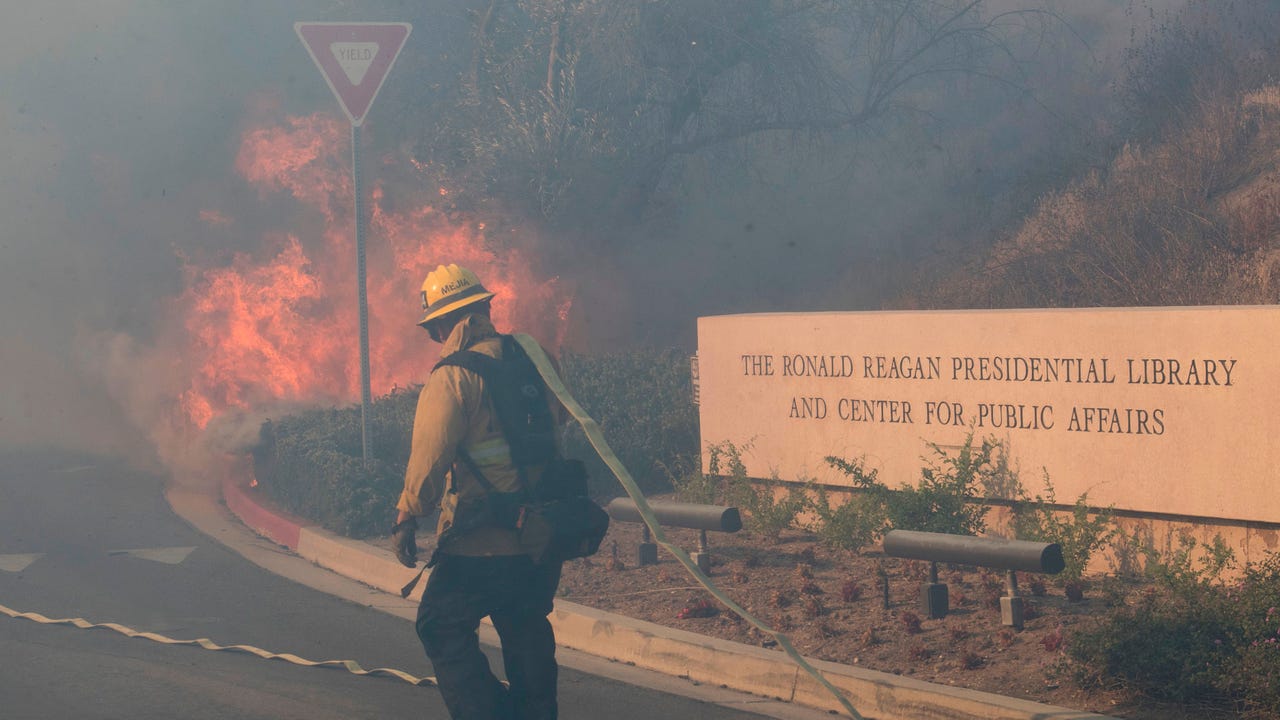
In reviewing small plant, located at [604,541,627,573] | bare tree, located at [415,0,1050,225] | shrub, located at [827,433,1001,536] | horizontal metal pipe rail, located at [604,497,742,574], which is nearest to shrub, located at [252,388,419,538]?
small plant, located at [604,541,627,573]

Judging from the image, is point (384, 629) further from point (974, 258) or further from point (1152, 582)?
point (974, 258)

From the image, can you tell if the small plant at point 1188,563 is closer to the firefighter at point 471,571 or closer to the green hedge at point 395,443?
the firefighter at point 471,571

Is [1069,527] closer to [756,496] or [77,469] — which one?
[756,496]

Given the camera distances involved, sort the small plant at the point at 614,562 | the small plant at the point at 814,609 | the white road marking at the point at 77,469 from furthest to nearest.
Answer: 1. the white road marking at the point at 77,469
2. the small plant at the point at 614,562
3. the small plant at the point at 814,609

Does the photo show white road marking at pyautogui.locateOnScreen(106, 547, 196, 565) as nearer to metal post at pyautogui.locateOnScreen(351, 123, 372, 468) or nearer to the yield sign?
metal post at pyautogui.locateOnScreen(351, 123, 372, 468)

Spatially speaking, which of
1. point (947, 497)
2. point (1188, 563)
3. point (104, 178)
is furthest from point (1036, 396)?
point (104, 178)

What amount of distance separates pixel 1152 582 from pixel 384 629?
4.69 metres

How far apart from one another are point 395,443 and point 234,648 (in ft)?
17.3

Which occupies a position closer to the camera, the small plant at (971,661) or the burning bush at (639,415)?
the small plant at (971,661)

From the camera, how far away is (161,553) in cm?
1093

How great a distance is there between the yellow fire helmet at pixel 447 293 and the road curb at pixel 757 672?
2.59m

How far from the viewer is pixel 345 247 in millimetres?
18703

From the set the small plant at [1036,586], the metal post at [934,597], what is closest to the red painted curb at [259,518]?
the metal post at [934,597]

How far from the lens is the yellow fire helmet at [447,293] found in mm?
5219
